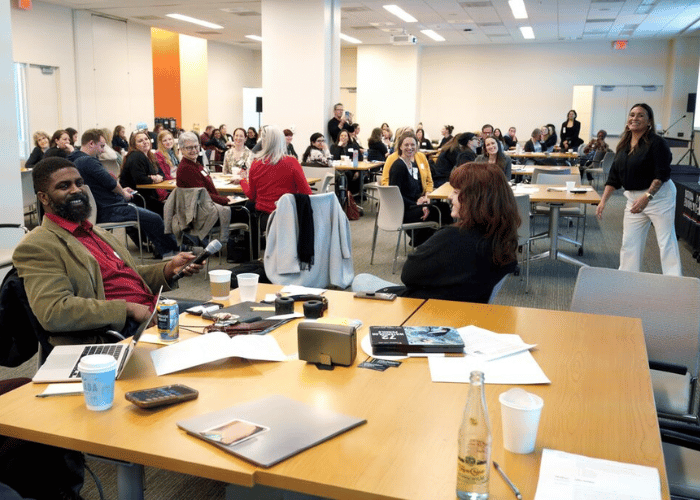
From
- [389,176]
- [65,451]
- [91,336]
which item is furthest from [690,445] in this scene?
[389,176]

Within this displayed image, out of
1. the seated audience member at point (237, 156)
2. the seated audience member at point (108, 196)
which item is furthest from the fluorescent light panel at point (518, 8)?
the seated audience member at point (108, 196)

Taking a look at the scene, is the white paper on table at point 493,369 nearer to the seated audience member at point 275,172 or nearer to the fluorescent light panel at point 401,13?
the seated audience member at point 275,172

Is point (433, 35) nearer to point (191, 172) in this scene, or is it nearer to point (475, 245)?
point (191, 172)

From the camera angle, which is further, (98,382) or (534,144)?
(534,144)

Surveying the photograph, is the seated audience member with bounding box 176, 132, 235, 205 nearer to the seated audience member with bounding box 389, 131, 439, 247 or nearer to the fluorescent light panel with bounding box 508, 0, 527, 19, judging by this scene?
the seated audience member with bounding box 389, 131, 439, 247

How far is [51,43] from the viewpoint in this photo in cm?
1254

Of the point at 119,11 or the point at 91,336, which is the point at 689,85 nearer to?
the point at 119,11

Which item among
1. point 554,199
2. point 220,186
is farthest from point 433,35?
point 554,199

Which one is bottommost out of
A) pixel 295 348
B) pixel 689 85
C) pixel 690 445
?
pixel 690 445

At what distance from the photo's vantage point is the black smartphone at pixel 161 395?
1.67 metres

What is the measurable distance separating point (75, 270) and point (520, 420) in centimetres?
182

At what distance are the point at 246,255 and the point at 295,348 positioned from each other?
189 inches

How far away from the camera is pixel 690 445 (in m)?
1.87

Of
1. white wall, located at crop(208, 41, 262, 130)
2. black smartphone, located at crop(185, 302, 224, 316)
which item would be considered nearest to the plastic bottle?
black smartphone, located at crop(185, 302, 224, 316)
